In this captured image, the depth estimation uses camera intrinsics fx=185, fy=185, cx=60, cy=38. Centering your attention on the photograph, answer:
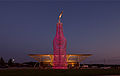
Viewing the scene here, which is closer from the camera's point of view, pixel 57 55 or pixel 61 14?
pixel 57 55

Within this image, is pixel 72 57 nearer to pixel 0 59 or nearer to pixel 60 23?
pixel 60 23

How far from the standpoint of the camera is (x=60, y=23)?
52750mm

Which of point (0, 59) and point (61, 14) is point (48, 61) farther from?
point (0, 59)

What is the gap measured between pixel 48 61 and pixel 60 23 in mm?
16656

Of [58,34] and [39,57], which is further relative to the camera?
[39,57]

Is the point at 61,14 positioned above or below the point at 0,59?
above

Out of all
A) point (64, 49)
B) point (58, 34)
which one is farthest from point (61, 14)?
point (64, 49)

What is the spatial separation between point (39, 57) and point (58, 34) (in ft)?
58.1

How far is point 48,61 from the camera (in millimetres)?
63375

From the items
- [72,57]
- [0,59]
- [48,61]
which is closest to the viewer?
[48,61]

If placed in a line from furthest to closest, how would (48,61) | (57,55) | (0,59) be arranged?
1. (0,59)
2. (48,61)
3. (57,55)

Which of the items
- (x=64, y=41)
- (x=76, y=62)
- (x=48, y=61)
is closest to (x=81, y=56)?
(x=76, y=62)

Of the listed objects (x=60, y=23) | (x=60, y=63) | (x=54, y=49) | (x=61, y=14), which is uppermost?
(x=61, y=14)

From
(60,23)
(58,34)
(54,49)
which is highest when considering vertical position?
(60,23)
